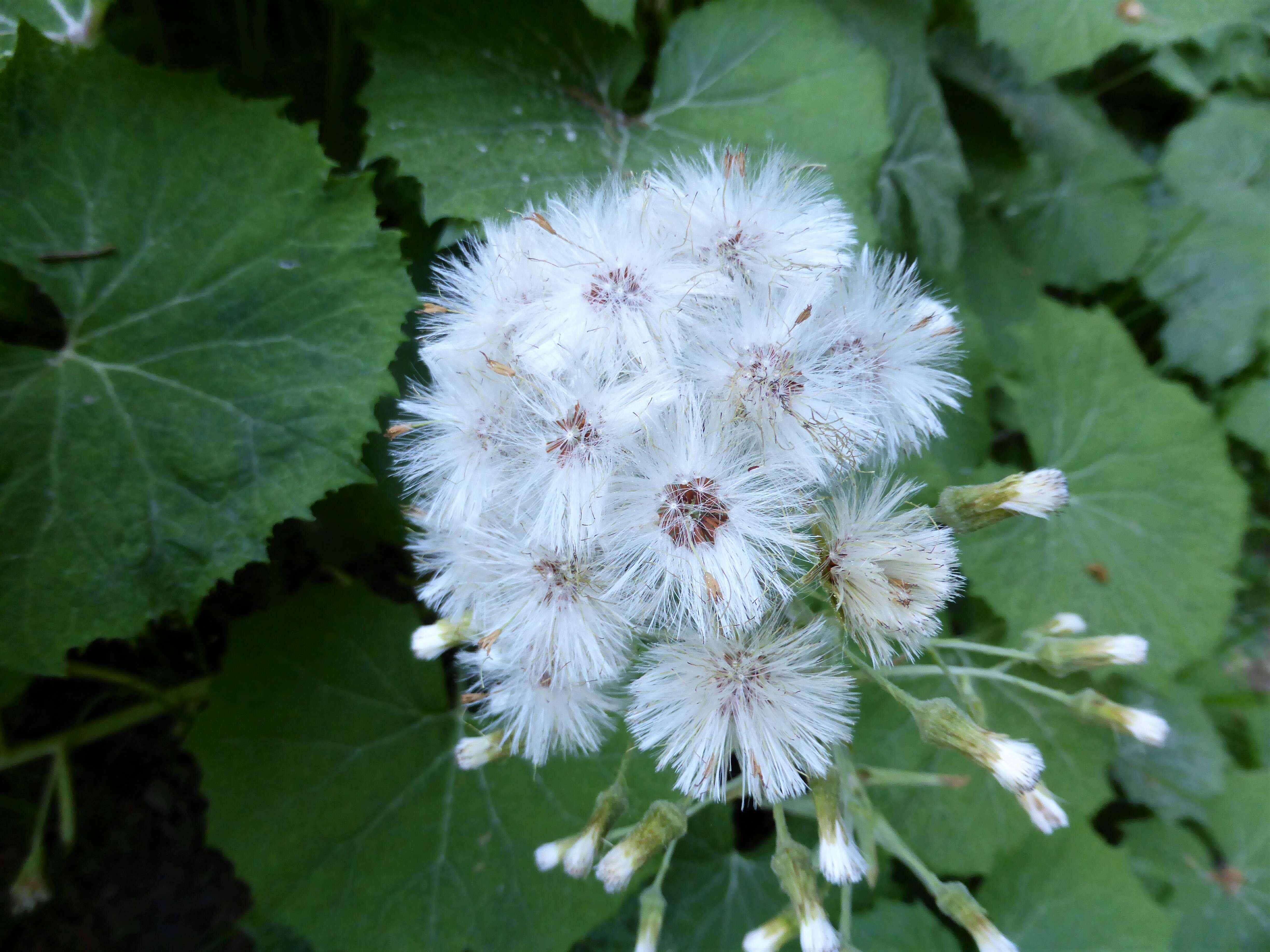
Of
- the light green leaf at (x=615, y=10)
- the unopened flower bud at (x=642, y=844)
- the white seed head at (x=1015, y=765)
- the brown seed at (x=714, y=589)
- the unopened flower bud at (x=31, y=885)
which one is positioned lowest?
the unopened flower bud at (x=31, y=885)

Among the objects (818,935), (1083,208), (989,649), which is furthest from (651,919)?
(1083,208)

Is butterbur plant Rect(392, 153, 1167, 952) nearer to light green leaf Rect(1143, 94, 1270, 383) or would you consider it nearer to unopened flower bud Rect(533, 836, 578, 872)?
unopened flower bud Rect(533, 836, 578, 872)

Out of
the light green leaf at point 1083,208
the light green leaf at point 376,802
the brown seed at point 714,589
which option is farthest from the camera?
the light green leaf at point 1083,208

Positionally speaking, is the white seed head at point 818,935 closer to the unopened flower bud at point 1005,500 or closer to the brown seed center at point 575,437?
the unopened flower bud at point 1005,500

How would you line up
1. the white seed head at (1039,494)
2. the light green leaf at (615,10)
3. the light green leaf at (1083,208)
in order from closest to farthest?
the white seed head at (1039,494) → the light green leaf at (615,10) → the light green leaf at (1083,208)

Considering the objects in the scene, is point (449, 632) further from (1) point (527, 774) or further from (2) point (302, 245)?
(2) point (302, 245)

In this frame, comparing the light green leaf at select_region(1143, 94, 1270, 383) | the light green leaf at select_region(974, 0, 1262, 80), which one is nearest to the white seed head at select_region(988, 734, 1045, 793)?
the light green leaf at select_region(974, 0, 1262, 80)

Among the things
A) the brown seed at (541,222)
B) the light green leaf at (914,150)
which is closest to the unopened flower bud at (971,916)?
the brown seed at (541,222)

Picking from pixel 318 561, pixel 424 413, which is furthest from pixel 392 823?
pixel 424 413
